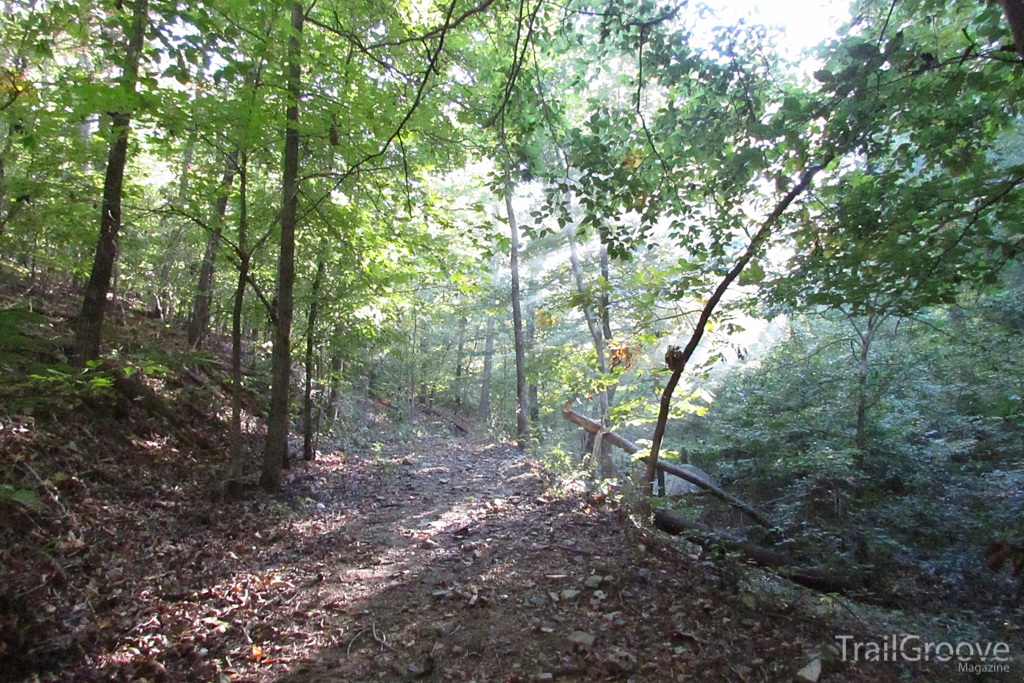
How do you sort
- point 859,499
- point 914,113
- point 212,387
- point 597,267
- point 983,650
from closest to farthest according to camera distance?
point 914,113 < point 983,650 < point 859,499 < point 212,387 < point 597,267

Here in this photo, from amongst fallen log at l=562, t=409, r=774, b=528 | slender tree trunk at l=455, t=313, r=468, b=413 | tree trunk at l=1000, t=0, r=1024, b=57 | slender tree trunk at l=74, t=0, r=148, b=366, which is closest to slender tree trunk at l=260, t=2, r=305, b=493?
slender tree trunk at l=74, t=0, r=148, b=366

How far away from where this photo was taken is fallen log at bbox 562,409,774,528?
794 centimetres

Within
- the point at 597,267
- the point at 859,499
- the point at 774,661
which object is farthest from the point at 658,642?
the point at 597,267

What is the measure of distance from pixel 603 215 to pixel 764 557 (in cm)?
479

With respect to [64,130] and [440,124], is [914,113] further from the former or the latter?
[64,130]

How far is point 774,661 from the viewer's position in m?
3.57

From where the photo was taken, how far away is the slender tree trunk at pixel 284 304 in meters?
6.91

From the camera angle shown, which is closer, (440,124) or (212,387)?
(440,124)

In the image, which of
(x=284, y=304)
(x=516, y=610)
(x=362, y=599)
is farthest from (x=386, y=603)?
(x=284, y=304)

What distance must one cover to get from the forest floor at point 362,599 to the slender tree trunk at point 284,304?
53 centimetres

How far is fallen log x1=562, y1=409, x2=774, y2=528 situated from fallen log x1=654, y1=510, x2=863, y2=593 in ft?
2.54

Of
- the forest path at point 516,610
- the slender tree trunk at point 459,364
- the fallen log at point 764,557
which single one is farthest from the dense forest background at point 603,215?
the slender tree trunk at point 459,364

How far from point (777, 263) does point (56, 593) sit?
6905 millimetres

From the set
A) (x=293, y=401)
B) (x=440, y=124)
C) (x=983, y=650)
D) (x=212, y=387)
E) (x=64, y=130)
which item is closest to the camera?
(x=983, y=650)
